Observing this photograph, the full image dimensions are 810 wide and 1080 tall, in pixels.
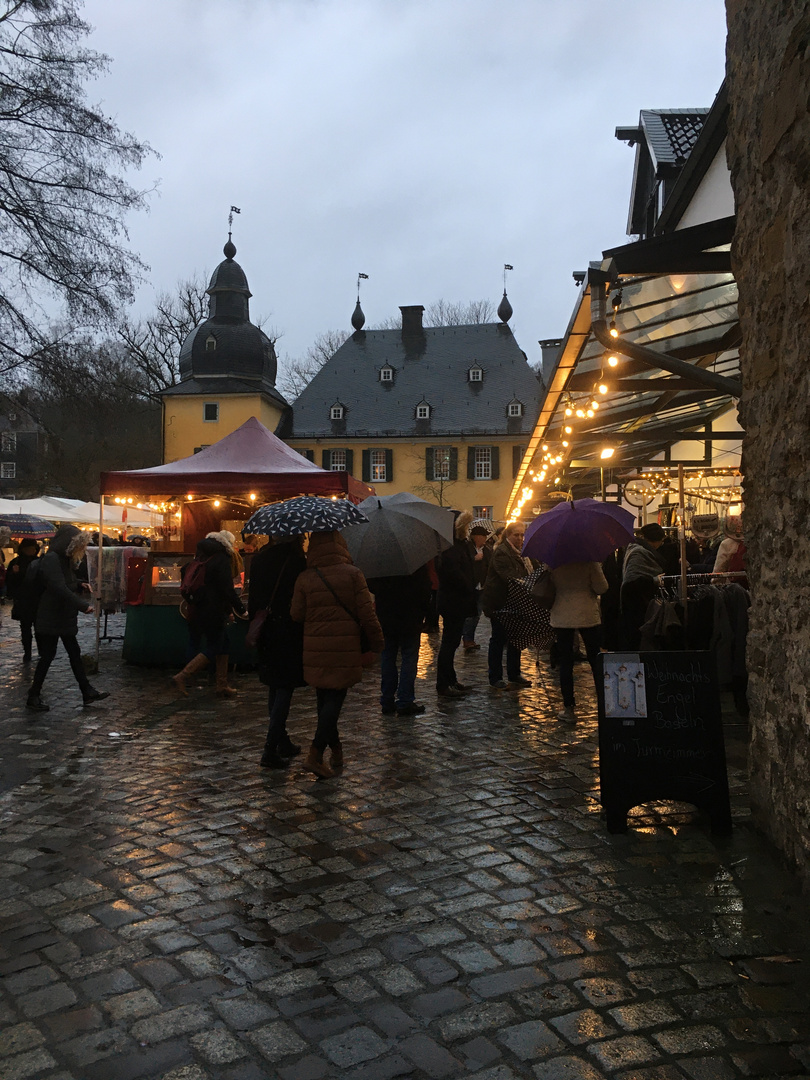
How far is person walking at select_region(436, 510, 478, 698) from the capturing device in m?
9.06

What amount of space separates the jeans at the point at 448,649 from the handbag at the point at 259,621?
2.95m

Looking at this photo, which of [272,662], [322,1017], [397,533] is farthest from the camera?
[397,533]

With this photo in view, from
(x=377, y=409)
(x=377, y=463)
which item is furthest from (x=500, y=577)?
(x=377, y=409)

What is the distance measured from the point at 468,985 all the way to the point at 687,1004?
2.32 ft

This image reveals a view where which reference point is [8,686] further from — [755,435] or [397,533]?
[755,435]

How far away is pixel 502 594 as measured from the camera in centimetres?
948

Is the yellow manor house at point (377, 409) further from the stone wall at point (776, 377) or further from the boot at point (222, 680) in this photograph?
the stone wall at point (776, 377)

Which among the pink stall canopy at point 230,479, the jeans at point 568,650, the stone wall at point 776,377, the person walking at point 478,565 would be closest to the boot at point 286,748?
the jeans at point 568,650

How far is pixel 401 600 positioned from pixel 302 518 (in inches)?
92.6

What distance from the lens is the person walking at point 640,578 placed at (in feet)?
26.9

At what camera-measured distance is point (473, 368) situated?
4975cm

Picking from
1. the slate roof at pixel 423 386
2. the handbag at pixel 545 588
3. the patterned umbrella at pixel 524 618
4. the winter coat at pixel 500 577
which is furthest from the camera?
the slate roof at pixel 423 386

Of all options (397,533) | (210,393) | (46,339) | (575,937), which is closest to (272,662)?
(397,533)

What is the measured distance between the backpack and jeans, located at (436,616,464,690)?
243 cm
